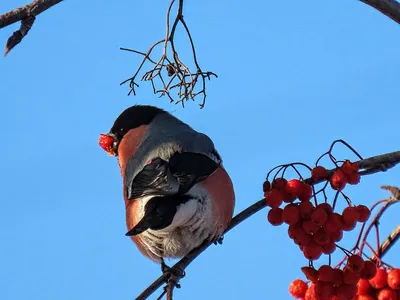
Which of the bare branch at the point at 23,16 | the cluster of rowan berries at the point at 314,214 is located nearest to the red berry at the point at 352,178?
the cluster of rowan berries at the point at 314,214

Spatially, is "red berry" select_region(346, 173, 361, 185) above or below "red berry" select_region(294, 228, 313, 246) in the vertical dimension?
above

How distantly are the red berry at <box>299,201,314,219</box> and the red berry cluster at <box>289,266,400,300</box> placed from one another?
0.15m

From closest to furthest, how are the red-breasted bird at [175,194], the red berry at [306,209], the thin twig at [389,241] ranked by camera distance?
the red berry at [306,209]
the thin twig at [389,241]
the red-breasted bird at [175,194]

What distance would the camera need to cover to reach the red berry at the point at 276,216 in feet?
7.13

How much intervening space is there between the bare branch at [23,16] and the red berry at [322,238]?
985 mm

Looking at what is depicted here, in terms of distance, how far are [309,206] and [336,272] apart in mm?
207

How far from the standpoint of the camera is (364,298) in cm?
211

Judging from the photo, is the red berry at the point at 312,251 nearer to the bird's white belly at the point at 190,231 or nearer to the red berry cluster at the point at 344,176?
the red berry cluster at the point at 344,176

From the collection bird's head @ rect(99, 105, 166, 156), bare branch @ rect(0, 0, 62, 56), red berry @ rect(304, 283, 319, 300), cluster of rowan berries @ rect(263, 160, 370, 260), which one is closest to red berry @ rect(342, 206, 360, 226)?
cluster of rowan berries @ rect(263, 160, 370, 260)

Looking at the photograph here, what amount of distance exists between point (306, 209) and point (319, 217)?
0.18 ft

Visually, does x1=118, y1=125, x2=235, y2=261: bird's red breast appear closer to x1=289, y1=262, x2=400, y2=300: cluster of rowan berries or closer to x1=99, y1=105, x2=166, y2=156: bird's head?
x1=99, y1=105, x2=166, y2=156: bird's head

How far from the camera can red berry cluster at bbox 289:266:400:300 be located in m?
1.99

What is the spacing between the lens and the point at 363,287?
2125 mm

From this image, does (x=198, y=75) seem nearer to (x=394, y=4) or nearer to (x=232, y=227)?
(x=232, y=227)
